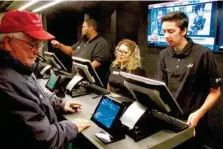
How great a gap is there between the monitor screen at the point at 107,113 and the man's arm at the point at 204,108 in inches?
24.7

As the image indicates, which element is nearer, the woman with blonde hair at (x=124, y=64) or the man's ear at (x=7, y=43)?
the man's ear at (x=7, y=43)

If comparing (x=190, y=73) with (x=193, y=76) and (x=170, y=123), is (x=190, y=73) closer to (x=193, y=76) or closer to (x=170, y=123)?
(x=193, y=76)

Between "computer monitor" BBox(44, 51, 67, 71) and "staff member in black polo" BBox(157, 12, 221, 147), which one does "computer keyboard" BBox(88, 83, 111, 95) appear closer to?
"staff member in black polo" BBox(157, 12, 221, 147)

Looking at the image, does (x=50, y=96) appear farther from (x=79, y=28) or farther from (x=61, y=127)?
(x=79, y=28)

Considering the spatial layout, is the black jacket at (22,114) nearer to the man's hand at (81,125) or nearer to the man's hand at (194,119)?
the man's hand at (81,125)

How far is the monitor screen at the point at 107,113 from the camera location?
1.46m

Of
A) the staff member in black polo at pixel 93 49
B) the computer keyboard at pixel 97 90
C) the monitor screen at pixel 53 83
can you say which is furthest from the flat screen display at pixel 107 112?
the staff member in black polo at pixel 93 49

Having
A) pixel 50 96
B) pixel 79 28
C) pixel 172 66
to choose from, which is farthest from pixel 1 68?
pixel 79 28

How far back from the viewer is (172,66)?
2.10 meters

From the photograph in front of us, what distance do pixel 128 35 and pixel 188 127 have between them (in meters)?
3.27

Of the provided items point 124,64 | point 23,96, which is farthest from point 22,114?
point 124,64

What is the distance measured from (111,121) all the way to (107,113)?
0.08m

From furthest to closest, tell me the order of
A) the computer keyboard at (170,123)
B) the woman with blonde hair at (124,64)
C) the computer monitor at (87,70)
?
1. the woman with blonde hair at (124,64)
2. the computer monitor at (87,70)
3. the computer keyboard at (170,123)

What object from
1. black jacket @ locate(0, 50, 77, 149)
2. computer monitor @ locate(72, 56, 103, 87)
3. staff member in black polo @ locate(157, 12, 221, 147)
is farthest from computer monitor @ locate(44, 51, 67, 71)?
black jacket @ locate(0, 50, 77, 149)
